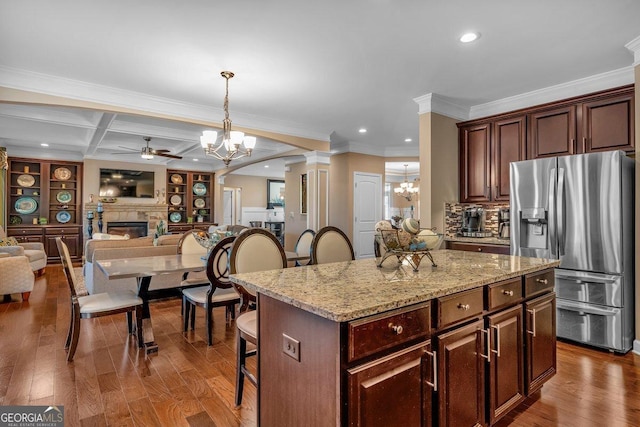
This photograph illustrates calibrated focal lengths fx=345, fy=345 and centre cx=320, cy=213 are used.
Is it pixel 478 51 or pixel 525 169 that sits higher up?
pixel 478 51

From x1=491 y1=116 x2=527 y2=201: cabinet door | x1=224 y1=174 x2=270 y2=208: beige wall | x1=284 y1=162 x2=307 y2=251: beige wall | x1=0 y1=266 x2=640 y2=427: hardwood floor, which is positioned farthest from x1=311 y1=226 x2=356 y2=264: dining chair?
x1=224 y1=174 x2=270 y2=208: beige wall

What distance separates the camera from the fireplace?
27.8ft

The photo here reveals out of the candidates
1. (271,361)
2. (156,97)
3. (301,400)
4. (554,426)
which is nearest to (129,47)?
(156,97)

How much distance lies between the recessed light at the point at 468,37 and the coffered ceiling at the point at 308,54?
0.06 m

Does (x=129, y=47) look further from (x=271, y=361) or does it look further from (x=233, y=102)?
(x=271, y=361)

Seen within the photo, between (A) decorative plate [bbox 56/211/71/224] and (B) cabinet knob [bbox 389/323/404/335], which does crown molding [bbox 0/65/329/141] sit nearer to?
(B) cabinet knob [bbox 389/323/404/335]

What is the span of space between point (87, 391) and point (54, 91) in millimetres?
3076

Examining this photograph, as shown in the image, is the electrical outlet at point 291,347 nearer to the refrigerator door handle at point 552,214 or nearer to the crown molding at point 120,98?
the refrigerator door handle at point 552,214

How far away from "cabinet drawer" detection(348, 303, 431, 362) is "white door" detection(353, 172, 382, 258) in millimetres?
5782

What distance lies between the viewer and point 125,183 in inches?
344

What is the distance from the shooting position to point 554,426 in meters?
1.92

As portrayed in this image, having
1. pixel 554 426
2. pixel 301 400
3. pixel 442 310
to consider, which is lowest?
pixel 554 426

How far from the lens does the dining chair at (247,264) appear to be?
212 cm

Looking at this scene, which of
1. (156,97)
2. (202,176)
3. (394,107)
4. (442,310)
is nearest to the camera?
(442,310)
